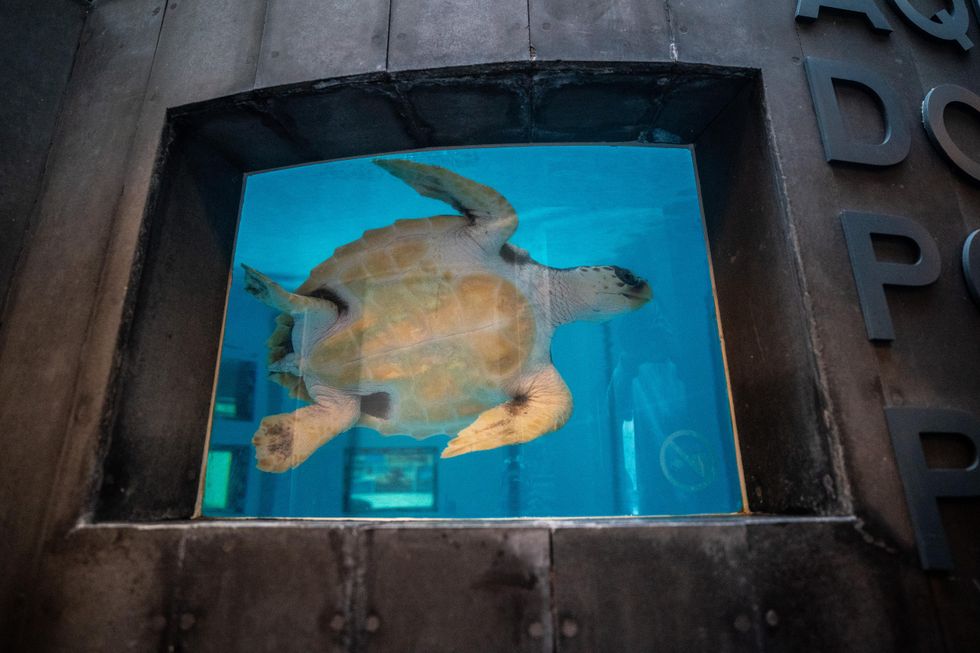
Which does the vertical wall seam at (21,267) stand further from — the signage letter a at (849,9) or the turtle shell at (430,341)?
the signage letter a at (849,9)

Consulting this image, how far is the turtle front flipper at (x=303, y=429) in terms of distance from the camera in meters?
2.90

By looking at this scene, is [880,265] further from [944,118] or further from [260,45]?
[260,45]

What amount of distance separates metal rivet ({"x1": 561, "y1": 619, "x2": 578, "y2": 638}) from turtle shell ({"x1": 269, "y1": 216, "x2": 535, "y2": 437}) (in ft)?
4.99

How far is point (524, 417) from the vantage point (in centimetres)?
284

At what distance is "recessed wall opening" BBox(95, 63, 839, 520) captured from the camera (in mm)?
2160

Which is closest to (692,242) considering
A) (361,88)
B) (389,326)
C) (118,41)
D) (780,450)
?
(780,450)

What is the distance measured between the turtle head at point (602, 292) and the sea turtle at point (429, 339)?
0.87 feet

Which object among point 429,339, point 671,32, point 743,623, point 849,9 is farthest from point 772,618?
point 849,9

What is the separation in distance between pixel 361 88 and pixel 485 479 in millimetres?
2108

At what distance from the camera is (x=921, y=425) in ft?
5.82

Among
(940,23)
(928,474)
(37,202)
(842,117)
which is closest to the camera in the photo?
(928,474)

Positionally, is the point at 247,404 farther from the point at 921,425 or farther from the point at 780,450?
the point at 921,425

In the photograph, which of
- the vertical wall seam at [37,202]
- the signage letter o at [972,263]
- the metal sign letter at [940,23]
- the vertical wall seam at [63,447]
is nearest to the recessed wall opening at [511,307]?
the vertical wall seam at [63,447]

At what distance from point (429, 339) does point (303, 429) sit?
903 mm
